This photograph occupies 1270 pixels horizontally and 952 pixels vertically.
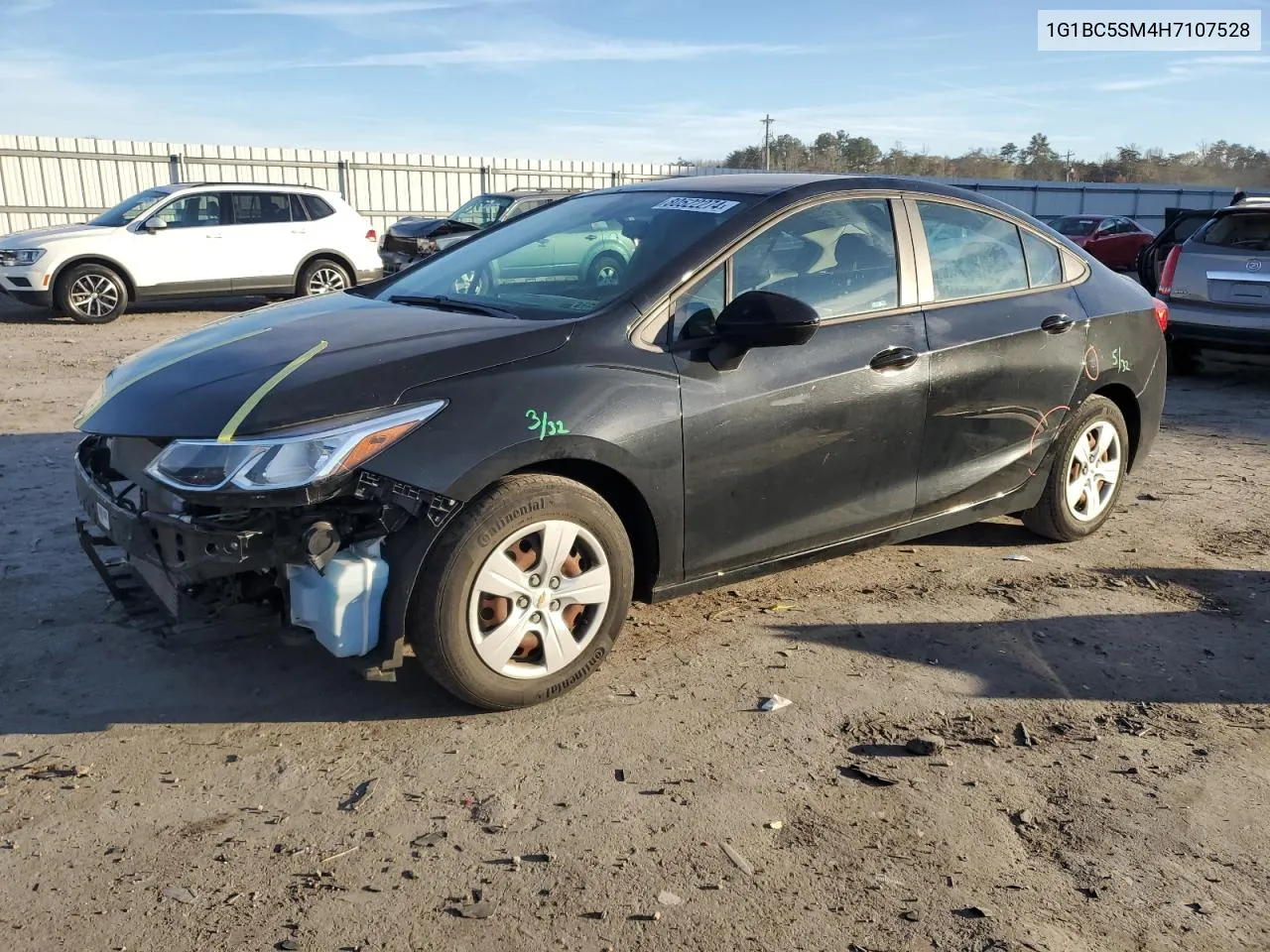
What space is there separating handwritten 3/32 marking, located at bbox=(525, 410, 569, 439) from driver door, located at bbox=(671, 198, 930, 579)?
52 cm

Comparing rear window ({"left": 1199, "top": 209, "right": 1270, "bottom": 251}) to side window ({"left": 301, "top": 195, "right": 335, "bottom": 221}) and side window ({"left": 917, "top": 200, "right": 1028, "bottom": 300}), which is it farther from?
side window ({"left": 301, "top": 195, "right": 335, "bottom": 221})

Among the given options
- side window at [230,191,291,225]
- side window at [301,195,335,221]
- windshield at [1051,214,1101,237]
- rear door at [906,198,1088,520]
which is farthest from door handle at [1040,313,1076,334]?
windshield at [1051,214,1101,237]

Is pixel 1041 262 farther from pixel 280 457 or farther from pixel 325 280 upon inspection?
pixel 325 280

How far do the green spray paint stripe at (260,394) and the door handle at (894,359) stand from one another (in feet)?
6.82

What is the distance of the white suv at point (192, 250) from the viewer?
12867mm

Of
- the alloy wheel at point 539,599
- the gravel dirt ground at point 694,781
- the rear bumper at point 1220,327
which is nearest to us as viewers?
the gravel dirt ground at point 694,781

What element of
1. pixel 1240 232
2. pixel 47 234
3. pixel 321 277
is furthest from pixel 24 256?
pixel 1240 232

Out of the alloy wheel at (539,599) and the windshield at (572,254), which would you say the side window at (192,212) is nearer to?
the windshield at (572,254)

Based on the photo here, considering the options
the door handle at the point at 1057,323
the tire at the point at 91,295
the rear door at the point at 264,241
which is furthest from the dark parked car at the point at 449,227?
the door handle at the point at 1057,323

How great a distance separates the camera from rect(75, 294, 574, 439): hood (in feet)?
10.6

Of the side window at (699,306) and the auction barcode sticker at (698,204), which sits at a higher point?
the auction barcode sticker at (698,204)

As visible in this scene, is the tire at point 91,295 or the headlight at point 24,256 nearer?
the headlight at point 24,256

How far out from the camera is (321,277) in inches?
586

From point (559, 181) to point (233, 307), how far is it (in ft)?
43.1
